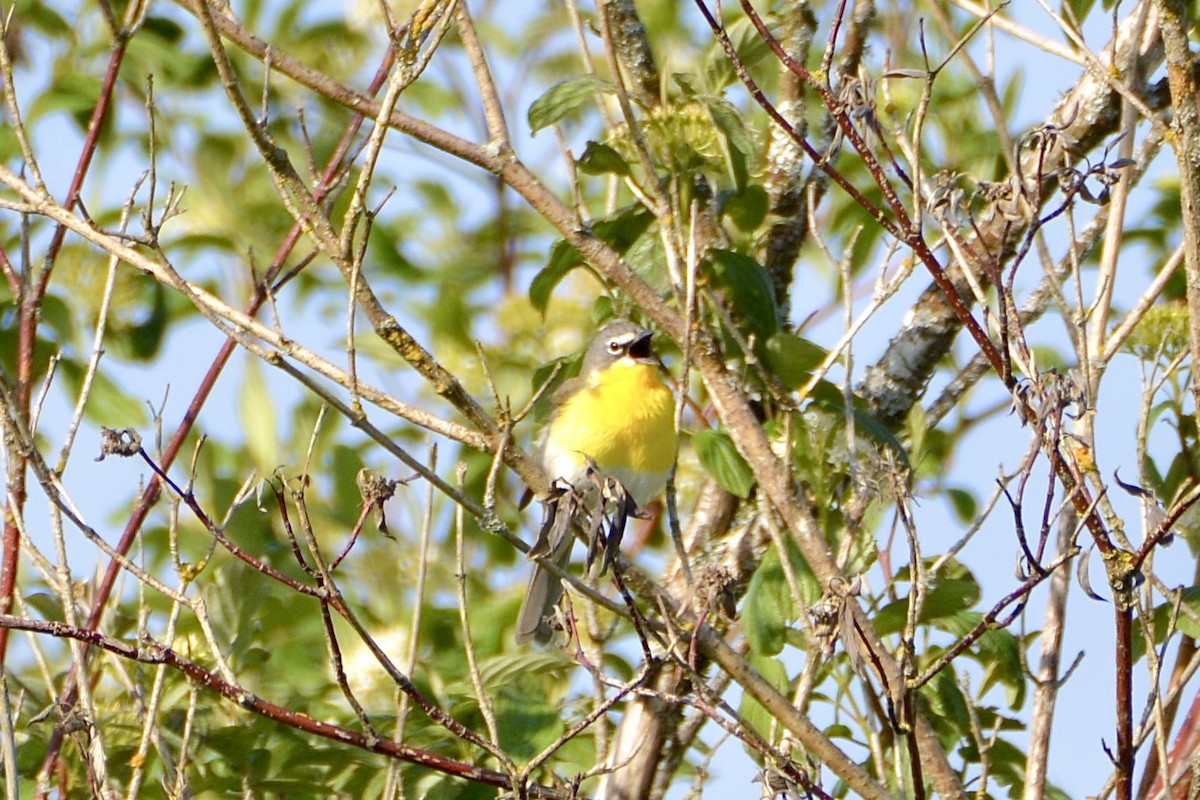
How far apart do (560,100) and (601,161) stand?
0.17 metres

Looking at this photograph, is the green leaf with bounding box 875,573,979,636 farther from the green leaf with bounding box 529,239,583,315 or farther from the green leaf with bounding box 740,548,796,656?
the green leaf with bounding box 529,239,583,315

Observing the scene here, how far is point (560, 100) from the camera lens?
3.72 meters

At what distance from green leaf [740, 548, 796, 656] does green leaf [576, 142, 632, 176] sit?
100 cm

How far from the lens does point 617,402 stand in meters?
5.17

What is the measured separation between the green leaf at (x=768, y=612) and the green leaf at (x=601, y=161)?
1.00 m

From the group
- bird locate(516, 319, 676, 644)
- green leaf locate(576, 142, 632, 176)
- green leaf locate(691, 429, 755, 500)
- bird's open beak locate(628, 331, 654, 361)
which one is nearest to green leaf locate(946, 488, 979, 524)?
bird locate(516, 319, 676, 644)

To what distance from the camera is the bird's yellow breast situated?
5.07 meters

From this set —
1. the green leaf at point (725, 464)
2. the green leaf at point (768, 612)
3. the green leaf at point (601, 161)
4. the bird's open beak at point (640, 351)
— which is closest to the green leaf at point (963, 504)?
the bird's open beak at point (640, 351)

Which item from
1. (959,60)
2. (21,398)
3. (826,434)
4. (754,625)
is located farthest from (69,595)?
(959,60)

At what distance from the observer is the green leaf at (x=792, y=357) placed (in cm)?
375

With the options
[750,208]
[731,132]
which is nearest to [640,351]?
[750,208]

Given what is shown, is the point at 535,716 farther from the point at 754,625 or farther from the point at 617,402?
the point at 617,402

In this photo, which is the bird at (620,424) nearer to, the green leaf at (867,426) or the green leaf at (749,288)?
the green leaf at (749,288)

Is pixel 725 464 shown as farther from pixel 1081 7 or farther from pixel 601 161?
pixel 1081 7
